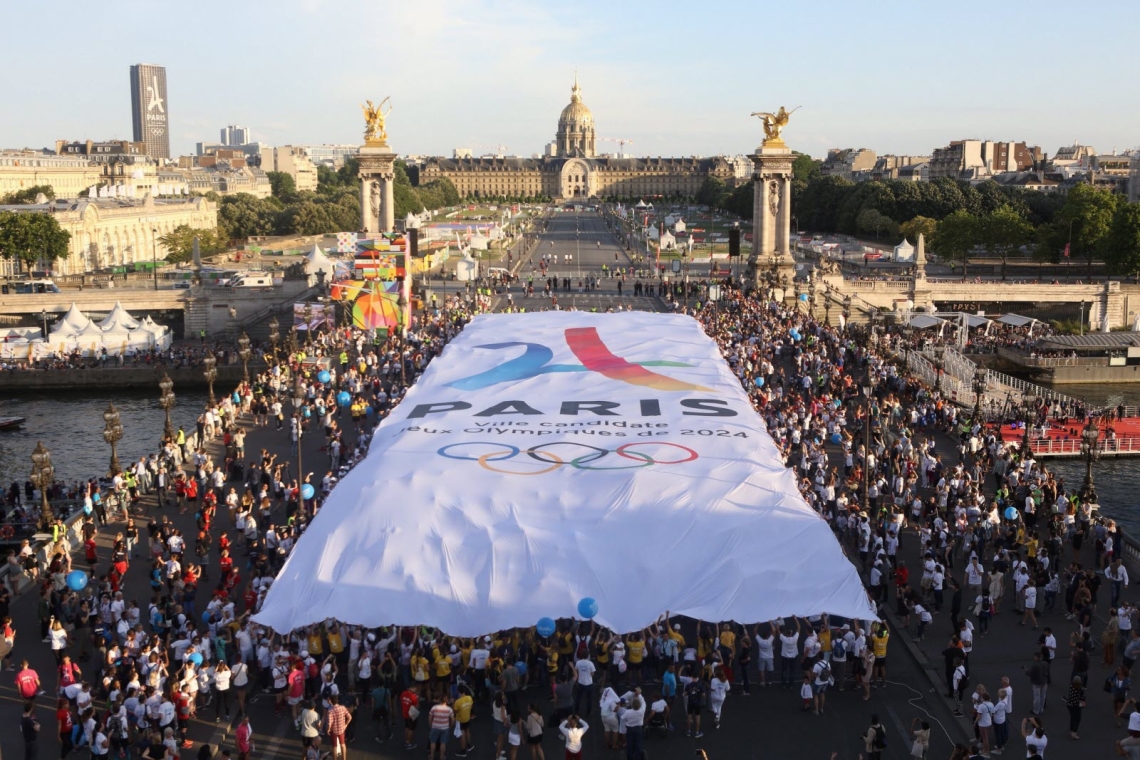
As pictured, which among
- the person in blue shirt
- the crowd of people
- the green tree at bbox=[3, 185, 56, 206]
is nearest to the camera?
the crowd of people

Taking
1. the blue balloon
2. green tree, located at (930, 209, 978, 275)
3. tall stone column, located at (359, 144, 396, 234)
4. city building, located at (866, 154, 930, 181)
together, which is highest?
city building, located at (866, 154, 930, 181)

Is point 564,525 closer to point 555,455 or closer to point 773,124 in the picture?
point 555,455

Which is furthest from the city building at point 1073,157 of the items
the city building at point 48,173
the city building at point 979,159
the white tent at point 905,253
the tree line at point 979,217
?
the city building at point 48,173

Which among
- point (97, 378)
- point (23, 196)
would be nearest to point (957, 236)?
point (97, 378)

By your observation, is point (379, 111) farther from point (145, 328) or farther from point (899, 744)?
point (899, 744)

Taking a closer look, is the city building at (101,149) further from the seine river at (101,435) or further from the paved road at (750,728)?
the paved road at (750,728)

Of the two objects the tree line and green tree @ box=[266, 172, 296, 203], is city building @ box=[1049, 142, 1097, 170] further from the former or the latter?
green tree @ box=[266, 172, 296, 203]

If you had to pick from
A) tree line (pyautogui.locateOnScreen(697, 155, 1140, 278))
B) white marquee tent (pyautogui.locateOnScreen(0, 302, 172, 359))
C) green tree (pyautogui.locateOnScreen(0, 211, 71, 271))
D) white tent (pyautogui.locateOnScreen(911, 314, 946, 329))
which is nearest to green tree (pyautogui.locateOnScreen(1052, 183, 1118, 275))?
tree line (pyautogui.locateOnScreen(697, 155, 1140, 278))
